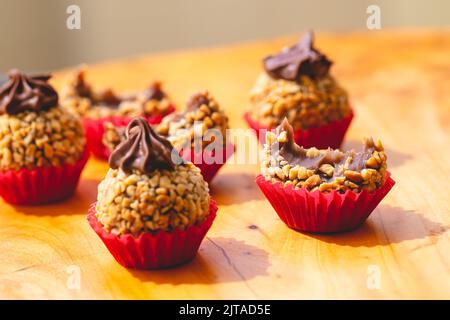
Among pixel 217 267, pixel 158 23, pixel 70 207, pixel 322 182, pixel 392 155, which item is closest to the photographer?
pixel 217 267

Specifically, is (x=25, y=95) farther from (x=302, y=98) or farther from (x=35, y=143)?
(x=302, y=98)

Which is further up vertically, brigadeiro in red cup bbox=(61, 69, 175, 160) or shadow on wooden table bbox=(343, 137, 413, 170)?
brigadeiro in red cup bbox=(61, 69, 175, 160)

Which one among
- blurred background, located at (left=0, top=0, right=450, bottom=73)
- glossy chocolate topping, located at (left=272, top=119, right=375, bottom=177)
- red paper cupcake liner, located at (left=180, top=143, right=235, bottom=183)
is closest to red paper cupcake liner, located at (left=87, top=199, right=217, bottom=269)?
glossy chocolate topping, located at (left=272, top=119, right=375, bottom=177)

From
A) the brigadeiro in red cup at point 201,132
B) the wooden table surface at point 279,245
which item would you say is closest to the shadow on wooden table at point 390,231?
the wooden table surface at point 279,245

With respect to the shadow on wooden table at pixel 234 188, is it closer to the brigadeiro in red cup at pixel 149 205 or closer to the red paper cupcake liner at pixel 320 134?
the red paper cupcake liner at pixel 320 134

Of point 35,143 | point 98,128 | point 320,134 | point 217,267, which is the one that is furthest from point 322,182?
point 98,128

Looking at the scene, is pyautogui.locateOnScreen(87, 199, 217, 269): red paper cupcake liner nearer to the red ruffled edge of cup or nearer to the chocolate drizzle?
the chocolate drizzle
